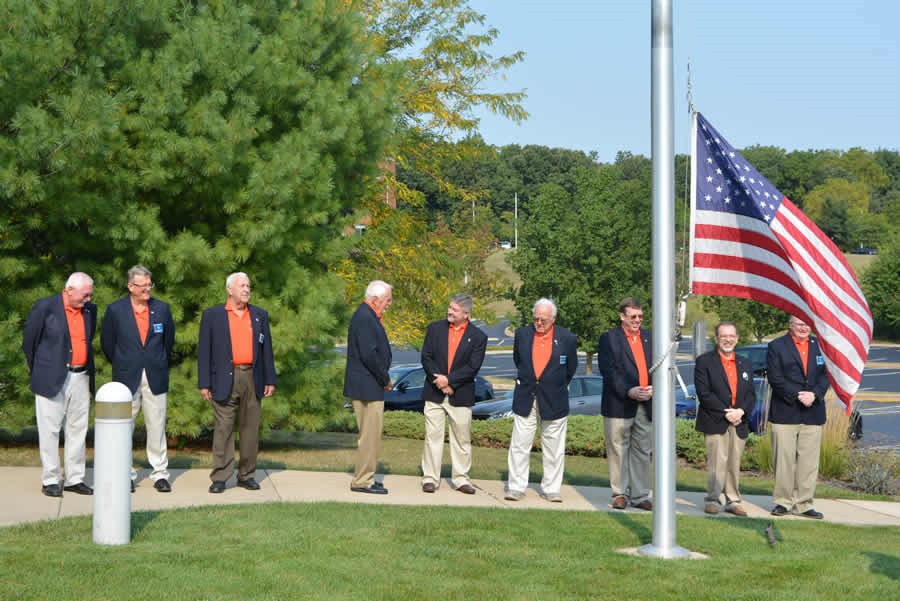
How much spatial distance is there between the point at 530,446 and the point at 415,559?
3.30m

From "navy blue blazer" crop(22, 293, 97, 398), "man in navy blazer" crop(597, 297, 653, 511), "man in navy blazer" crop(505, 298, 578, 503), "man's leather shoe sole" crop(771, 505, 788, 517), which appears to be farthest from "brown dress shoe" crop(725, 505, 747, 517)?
"navy blue blazer" crop(22, 293, 97, 398)

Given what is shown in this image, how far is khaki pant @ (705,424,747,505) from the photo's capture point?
10.3m

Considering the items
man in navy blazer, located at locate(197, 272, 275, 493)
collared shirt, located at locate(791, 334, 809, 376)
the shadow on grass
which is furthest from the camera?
collared shirt, located at locate(791, 334, 809, 376)

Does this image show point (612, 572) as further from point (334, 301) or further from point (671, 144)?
point (334, 301)

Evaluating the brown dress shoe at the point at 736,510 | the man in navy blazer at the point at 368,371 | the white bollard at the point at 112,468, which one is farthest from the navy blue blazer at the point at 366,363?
the brown dress shoe at the point at 736,510

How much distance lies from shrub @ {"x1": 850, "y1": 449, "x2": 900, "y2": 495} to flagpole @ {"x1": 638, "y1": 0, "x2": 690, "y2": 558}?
7.20 metres

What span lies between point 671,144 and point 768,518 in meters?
4.23

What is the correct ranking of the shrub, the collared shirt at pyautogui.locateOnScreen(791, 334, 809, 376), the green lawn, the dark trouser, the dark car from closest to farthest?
the green lawn
the dark trouser
the collared shirt at pyautogui.locateOnScreen(791, 334, 809, 376)
the shrub
the dark car

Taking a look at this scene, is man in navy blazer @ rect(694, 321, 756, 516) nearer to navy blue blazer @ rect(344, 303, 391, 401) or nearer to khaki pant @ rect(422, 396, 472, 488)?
khaki pant @ rect(422, 396, 472, 488)

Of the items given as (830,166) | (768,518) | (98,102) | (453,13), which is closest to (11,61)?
(98,102)

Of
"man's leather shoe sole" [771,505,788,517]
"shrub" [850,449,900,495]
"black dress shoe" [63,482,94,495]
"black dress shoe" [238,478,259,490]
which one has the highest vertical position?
"black dress shoe" [63,482,94,495]

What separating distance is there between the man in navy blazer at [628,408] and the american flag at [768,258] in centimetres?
238

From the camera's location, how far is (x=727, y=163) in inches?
307

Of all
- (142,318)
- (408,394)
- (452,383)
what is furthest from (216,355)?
(408,394)
